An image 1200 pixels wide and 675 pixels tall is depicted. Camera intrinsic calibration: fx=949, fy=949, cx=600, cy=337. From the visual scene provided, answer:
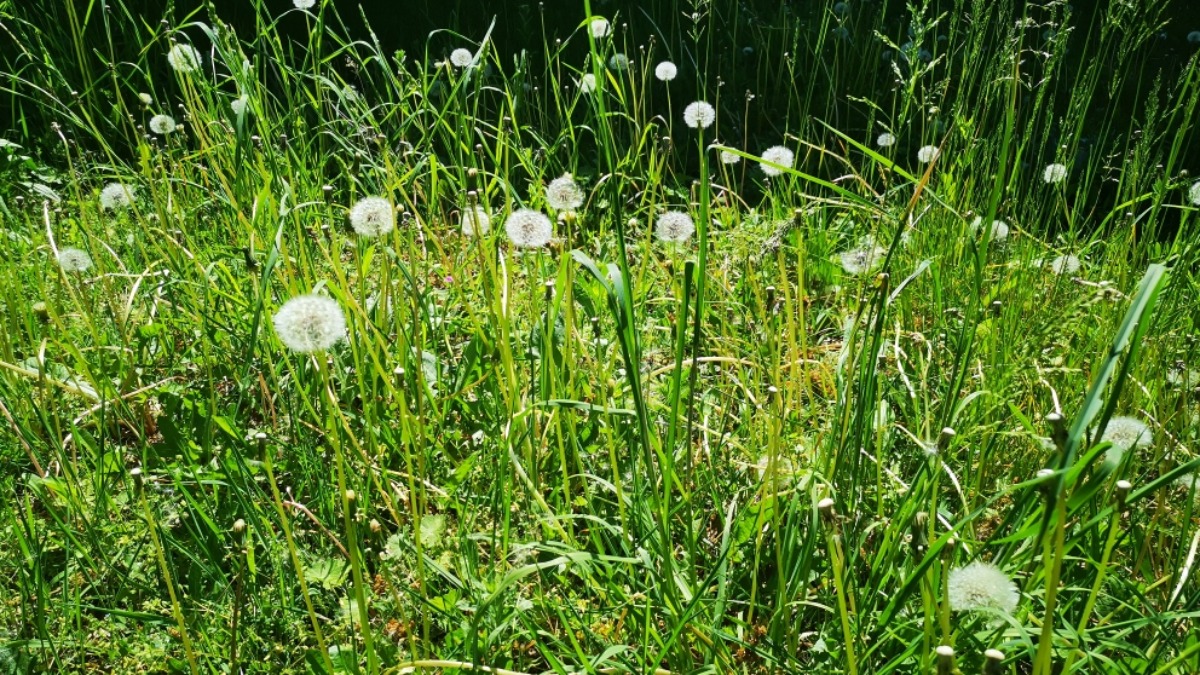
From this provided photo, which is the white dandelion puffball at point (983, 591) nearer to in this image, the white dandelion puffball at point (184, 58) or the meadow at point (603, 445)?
the meadow at point (603, 445)

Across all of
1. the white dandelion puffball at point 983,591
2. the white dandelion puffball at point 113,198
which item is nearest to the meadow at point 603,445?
the white dandelion puffball at point 983,591

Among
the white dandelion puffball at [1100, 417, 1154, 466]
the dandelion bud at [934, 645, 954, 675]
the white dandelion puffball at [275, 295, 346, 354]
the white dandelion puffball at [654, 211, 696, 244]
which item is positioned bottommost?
the white dandelion puffball at [1100, 417, 1154, 466]

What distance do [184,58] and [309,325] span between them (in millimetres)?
1351

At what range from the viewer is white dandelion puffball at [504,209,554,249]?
152cm

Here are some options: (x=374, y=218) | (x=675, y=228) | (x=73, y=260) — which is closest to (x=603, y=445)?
(x=675, y=228)

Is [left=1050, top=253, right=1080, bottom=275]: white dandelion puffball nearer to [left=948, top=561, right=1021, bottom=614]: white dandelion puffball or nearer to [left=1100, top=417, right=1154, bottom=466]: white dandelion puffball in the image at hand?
[left=1100, top=417, right=1154, bottom=466]: white dandelion puffball

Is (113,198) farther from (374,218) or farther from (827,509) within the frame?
(827,509)

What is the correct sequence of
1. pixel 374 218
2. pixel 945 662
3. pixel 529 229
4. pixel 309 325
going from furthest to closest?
pixel 529 229 < pixel 374 218 < pixel 309 325 < pixel 945 662

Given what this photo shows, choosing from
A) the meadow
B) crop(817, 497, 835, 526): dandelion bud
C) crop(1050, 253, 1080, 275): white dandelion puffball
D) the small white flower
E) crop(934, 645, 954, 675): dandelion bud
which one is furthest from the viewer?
crop(1050, 253, 1080, 275): white dandelion puffball

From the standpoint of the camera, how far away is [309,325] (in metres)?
1.12

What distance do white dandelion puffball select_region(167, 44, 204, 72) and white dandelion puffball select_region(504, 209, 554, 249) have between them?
899mm

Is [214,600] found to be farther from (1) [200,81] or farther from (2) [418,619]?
(1) [200,81]

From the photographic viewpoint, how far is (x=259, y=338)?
5.74 feet

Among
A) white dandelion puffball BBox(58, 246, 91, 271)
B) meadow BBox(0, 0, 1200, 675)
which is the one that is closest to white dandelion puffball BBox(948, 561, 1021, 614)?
meadow BBox(0, 0, 1200, 675)
